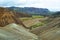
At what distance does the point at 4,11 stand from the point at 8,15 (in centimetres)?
116

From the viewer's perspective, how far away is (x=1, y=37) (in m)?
14.4

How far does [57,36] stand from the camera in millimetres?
17281

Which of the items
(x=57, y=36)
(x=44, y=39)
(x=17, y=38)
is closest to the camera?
(x=17, y=38)

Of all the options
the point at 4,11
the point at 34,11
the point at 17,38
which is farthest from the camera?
the point at 34,11

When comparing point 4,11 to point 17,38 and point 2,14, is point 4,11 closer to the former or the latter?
point 2,14

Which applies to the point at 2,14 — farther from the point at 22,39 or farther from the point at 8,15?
the point at 22,39

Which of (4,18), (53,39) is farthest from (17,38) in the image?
(4,18)

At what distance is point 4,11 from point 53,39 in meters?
16.6

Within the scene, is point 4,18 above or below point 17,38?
above

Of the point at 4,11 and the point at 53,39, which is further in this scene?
the point at 4,11

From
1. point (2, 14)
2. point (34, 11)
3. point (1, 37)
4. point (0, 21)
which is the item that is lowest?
point (1, 37)

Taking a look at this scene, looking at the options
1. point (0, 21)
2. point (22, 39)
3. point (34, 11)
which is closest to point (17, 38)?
point (22, 39)

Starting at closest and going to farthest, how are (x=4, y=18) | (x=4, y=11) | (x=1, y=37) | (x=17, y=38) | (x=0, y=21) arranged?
(x=1, y=37) → (x=17, y=38) → (x=0, y=21) → (x=4, y=18) → (x=4, y=11)

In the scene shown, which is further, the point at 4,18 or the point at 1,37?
the point at 4,18
